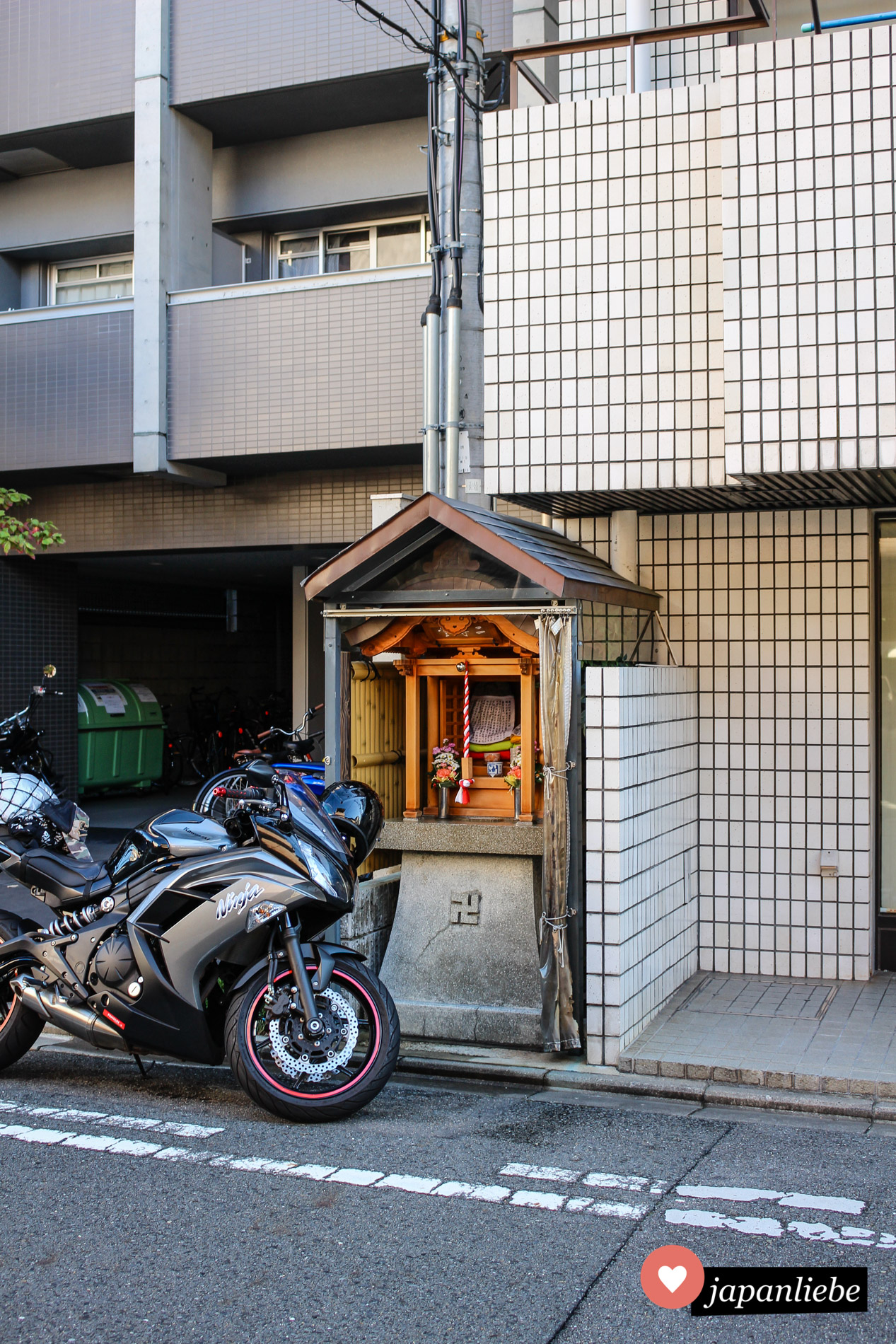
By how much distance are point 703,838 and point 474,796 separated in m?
1.55

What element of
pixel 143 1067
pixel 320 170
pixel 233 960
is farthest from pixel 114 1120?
pixel 320 170

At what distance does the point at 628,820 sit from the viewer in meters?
6.29

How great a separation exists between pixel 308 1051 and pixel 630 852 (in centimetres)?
Answer: 210

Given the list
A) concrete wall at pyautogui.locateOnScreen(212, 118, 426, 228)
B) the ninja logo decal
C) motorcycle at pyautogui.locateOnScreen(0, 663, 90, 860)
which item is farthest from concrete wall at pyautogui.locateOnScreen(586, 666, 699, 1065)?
concrete wall at pyautogui.locateOnScreen(212, 118, 426, 228)

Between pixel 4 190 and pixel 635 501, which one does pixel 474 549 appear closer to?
pixel 635 501

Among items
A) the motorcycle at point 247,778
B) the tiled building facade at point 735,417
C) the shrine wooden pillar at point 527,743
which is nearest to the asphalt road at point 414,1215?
the motorcycle at point 247,778

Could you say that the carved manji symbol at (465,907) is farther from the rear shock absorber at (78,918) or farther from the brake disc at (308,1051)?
the rear shock absorber at (78,918)

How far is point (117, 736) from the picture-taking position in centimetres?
1697

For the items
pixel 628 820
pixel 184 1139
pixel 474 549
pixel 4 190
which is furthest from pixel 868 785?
pixel 4 190

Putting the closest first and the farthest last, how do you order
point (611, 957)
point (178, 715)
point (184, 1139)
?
point (184, 1139) → point (611, 957) → point (178, 715)

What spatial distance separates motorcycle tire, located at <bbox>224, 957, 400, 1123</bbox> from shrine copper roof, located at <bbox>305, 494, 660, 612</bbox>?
2.20 meters

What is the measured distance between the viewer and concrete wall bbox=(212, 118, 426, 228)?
12.4m

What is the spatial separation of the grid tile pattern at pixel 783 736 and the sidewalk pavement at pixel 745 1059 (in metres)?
0.58

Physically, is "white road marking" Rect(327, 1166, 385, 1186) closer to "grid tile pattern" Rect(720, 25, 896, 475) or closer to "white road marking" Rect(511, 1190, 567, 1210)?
"white road marking" Rect(511, 1190, 567, 1210)
